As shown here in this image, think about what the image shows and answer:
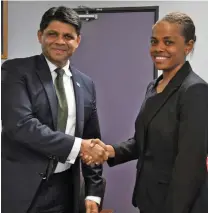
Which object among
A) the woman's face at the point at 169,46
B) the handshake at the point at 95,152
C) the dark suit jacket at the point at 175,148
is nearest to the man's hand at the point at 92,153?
the handshake at the point at 95,152

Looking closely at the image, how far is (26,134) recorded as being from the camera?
1.62m

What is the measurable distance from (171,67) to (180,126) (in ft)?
1.01

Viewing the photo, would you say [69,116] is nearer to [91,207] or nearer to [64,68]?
[64,68]

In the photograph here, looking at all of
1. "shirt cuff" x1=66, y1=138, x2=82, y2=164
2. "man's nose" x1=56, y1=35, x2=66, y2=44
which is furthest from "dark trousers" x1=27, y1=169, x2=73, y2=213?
"man's nose" x1=56, y1=35, x2=66, y2=44

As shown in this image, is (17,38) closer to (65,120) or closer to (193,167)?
(65,120)

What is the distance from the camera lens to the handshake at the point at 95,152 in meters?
1.82

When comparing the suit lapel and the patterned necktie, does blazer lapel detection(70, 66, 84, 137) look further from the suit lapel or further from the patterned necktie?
the suit lapel

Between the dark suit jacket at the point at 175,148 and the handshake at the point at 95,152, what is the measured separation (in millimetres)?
314

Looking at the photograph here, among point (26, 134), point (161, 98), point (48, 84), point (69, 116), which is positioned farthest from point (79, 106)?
point (161, 98)

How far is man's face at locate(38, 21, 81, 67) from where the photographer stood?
1.78m

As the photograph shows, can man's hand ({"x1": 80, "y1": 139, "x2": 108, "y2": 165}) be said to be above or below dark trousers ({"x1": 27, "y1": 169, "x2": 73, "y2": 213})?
above

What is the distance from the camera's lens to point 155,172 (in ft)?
4.87

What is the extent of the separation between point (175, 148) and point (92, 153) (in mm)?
564

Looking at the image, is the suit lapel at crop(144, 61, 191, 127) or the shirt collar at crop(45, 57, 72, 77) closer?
the suit lapel at crop(144, 61, 191, 127)
